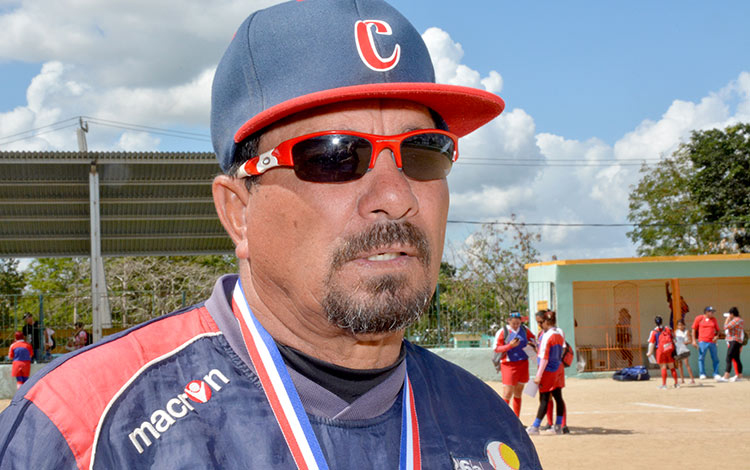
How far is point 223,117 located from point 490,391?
39.6 inches

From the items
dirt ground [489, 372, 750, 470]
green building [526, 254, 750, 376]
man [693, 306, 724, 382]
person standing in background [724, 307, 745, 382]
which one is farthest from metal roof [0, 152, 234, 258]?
person standing in background [724, 307, 745, 382]

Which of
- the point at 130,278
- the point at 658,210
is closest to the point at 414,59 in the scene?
the point at 130,278

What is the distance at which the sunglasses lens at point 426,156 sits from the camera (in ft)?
5.40

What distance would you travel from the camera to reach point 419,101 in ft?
5.58

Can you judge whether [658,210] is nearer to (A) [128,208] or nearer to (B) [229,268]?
(B) [229,268]

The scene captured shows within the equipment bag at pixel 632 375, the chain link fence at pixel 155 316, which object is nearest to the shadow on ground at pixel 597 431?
the chain link fence at pixel 155 316

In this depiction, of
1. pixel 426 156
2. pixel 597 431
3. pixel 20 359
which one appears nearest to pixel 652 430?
pixel 597 431

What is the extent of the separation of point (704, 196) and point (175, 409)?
45060 millimetres

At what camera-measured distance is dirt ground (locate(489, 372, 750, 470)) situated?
944 cm

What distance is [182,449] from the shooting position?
1.36 metres

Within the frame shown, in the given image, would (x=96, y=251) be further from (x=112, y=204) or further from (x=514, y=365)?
(x=514, y=365)

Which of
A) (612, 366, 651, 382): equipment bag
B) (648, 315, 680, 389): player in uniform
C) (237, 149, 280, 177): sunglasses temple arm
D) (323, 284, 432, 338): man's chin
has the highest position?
(237, 149, 280, 177): sunglasses temple arm

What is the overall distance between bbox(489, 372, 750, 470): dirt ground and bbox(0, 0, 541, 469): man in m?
8.18

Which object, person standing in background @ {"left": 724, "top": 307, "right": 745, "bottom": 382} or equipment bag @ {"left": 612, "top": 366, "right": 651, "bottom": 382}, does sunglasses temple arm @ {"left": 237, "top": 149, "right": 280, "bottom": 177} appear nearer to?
person standing in background @ {"left": 724, "top": 307, "right": 745, "bottom": 382}
